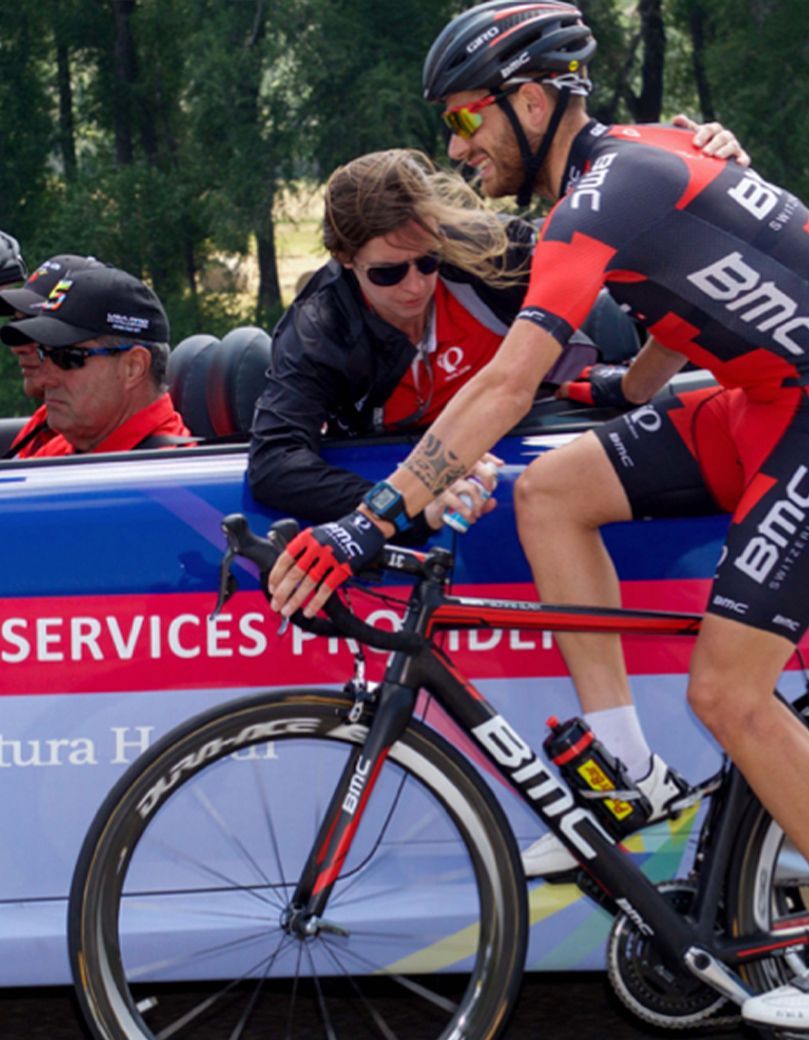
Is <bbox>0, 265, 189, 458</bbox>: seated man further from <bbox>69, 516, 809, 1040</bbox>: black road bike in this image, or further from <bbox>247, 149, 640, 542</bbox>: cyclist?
<bbox>69, 516, 809, 1040</bbox>: black road bike

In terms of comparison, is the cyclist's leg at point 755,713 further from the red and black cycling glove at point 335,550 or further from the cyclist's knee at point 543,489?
the red and black cycling glove at point 335,550

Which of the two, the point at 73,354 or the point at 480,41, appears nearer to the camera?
the point at 480,41

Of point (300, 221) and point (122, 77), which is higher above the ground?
point (122, 77)

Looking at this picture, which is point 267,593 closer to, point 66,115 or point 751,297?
point 751,297

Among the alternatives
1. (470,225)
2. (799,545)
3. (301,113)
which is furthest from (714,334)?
(301,113)

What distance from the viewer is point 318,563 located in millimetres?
2641

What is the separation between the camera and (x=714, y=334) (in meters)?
2.89

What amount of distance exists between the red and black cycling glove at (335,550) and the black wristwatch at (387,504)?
3cm

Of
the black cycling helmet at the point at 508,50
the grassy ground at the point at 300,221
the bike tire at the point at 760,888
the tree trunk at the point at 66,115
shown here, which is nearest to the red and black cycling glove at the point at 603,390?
the black cycling helmet at the point at 508,50

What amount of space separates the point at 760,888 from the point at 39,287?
223 centimetres

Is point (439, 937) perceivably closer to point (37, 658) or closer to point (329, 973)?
point (329, 973)

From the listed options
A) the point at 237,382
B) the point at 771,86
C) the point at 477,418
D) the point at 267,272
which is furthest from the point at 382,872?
the point at 267,272

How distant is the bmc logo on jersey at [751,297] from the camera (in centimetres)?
283

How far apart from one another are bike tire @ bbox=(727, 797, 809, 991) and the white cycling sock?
0.22 m
